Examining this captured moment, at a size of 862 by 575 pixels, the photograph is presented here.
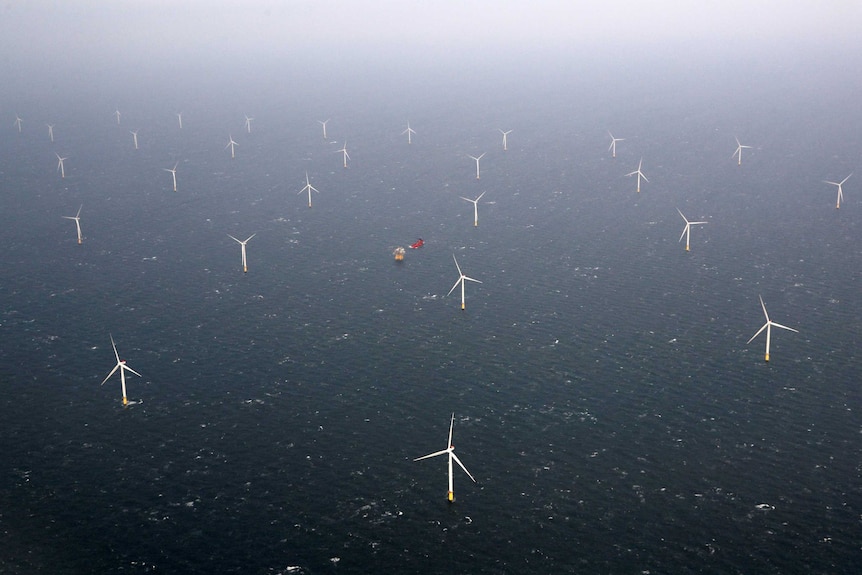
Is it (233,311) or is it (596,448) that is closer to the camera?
(596,448)

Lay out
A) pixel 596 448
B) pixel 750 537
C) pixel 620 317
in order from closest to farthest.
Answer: pixel 750 537 → pixel 596 448 → pixel 620 317

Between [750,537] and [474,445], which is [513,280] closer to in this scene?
[474,445]

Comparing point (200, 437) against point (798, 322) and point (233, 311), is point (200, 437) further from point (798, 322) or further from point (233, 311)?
point (798, 322)

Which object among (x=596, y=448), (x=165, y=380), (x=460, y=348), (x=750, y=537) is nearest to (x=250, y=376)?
(x=165, y=380)

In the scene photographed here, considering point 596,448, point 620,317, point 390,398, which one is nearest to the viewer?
point 596,448

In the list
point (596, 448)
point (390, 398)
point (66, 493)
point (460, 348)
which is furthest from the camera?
point (460, 348)

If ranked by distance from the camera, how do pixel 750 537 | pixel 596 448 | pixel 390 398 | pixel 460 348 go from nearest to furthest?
pixel 750 537 → pixel 596 448 → pixel 390 398 → pixel 460 348

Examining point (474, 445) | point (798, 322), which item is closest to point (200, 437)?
point (474, 445)

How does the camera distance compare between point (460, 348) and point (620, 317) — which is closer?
point (460, 348)
